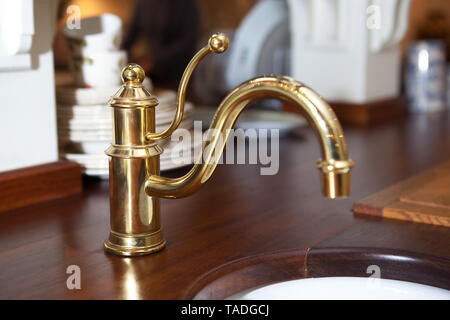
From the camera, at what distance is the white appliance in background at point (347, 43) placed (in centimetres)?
165

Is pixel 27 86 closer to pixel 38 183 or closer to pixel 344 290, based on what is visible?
pixel 38 183

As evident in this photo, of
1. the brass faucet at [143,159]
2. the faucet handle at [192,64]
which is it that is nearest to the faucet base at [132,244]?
the brass faucet at [143,159]

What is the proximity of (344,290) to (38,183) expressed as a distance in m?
0.46

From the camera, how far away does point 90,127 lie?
3.26ft

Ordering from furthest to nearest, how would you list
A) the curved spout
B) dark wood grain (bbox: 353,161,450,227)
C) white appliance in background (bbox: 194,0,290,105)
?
white appliance in background (bbox: 194,0,290,105), dark wood grain (bbox: 353,161,450,227), the curved spout

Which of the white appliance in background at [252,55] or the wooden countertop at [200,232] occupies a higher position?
the white appliance in background at [252,55]

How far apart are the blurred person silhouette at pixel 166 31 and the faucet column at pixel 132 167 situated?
1.96m

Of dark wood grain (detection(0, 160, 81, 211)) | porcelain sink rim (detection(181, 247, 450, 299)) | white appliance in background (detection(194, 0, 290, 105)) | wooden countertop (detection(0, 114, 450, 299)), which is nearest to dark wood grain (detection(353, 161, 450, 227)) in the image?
wooden countertop (detection(0, 114, 450, 299))

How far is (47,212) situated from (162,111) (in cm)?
27

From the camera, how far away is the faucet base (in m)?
0.70

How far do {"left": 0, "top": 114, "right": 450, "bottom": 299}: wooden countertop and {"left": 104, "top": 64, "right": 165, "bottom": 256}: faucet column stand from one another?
2 cm

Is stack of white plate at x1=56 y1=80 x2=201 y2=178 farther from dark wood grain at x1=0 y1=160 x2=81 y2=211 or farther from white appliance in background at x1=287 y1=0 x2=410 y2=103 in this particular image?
white appliance in background at x1=287 y1=0 x2=410 y2=103

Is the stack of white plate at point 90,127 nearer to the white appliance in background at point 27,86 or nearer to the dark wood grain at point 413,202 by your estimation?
the white appliance in background at point 27,86
